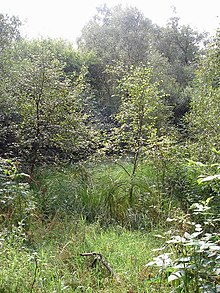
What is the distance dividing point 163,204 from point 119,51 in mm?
8990

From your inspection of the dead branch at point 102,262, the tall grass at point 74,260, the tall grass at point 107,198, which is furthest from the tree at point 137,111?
the dead branch at point 102,262

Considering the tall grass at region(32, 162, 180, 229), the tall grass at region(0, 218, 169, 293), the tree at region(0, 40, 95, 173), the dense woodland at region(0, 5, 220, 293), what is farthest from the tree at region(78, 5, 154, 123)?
the tall grass at region(0, 218, 169, 293)

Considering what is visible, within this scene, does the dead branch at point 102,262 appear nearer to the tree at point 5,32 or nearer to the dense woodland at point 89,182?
the dense woodland at point 89,182

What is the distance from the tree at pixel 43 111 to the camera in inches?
A: 197

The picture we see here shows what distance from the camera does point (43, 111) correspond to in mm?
5125

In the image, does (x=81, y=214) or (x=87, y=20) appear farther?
(x=87, y=20)

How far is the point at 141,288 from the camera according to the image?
233cm

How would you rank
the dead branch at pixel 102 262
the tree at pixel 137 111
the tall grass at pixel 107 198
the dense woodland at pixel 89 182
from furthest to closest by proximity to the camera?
the tree at pixel 137 111, the tall grass at pixel 107 198, the dense woodland at pixel 89 182, the dead branch at pixel 102 262

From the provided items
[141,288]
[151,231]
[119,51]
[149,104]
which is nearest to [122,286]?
[141,288]

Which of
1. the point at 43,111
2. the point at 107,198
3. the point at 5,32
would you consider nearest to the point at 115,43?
the point at 5,32

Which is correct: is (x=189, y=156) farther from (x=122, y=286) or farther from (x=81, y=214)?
(x=122, y=286)

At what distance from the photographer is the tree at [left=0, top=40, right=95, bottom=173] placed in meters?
5.02

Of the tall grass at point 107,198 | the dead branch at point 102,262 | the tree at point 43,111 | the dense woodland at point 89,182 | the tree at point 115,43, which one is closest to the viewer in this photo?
the dead branch at point 102,262

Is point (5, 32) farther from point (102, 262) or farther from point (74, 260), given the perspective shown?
point (102, 262)
